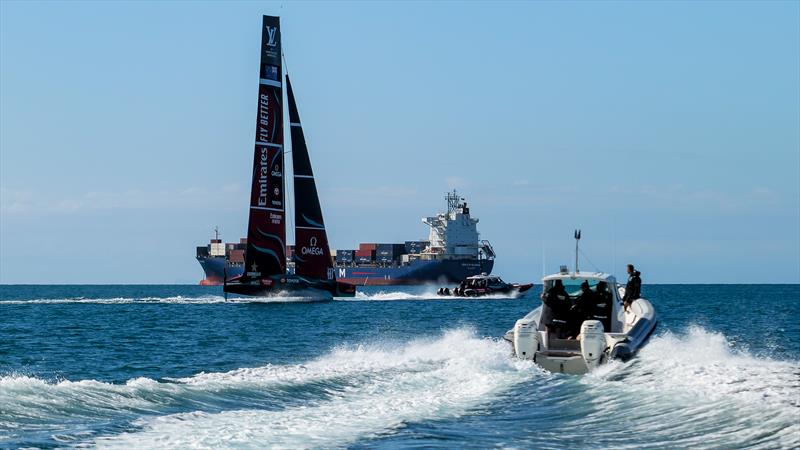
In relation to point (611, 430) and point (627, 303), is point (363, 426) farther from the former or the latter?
point (627, 303)

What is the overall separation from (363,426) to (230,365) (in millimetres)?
12435

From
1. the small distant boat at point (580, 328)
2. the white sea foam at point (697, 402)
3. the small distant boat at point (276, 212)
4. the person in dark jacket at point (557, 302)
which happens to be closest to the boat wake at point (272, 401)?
the small distant boat at point (580, 328)

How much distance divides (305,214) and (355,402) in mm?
56576

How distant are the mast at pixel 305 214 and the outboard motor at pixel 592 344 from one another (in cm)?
5350

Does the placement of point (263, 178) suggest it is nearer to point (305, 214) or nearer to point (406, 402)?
point (305, 214)

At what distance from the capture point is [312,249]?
73625mm

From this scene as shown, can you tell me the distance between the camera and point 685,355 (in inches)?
810

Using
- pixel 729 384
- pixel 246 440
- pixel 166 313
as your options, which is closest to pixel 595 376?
pixel 729 384

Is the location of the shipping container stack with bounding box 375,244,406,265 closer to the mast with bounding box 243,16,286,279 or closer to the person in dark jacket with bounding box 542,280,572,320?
the mast with bounding box 243,16,286,279

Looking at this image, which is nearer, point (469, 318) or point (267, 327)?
point (267, 327)

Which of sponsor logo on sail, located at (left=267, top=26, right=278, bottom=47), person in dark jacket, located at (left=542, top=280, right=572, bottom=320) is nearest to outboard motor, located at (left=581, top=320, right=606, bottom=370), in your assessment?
person in dark jacket, located at (left=542, top=280, right=572, bottom=320)

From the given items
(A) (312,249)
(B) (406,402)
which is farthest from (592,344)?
(A) (312,249)

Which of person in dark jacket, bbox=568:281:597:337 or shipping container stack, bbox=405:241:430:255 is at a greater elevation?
shipping container stack, bbox=405:241:430:255

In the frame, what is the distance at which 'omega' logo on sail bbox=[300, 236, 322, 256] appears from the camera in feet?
241
